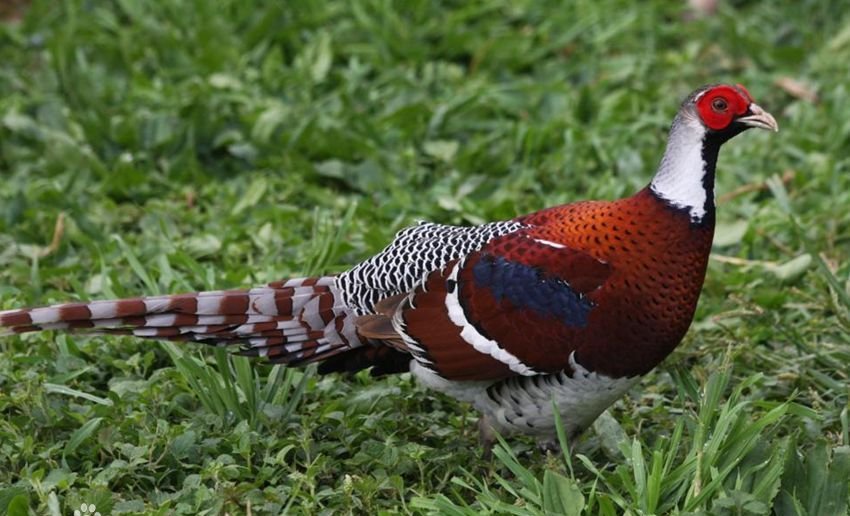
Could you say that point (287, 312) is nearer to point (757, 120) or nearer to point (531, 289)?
point (531, 289)

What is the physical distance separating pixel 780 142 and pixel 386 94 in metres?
1.85

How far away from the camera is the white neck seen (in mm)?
3893

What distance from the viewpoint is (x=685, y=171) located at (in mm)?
3920

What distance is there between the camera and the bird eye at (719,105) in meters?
3.95

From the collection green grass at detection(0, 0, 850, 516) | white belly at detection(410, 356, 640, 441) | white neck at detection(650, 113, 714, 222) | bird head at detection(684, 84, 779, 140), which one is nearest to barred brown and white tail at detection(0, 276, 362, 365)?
green grass at detection(0, 0, 850, 516)

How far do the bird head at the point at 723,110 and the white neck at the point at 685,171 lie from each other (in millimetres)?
30

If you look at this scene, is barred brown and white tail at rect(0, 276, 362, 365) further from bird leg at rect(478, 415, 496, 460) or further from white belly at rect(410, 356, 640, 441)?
bird leg at rect(478, 415, 496, 460)

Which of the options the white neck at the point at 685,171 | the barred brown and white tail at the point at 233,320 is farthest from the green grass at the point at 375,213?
the white neck at the point at 685,171

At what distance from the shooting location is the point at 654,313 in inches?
151

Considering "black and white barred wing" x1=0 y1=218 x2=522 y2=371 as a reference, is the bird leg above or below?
below

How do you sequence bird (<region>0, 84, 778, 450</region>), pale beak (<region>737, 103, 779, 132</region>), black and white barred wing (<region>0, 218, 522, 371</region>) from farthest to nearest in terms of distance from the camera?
black and white barred wing (<region>0, 218, 522, 371</region>) → pale beak (<region>737, 103, 779, 132</region>) → bird (<region>0, 84, 778, 450</region>)

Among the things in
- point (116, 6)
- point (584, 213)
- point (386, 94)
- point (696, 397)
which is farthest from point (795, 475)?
point (116, 6)

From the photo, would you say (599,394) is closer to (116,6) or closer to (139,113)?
(139,113)

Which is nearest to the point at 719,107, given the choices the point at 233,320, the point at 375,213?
the point at 233,320
